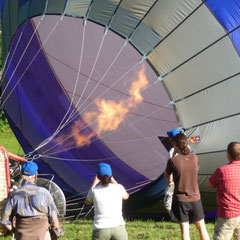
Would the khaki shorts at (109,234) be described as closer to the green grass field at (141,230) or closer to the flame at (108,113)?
the green grass field at (141,230)

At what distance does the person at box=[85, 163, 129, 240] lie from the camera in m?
3.81

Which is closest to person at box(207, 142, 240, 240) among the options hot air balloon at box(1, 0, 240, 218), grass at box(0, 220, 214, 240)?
grass at box(0, 220, 214, 240)

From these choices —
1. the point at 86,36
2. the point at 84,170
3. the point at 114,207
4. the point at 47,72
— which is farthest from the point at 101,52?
the point at 114,207

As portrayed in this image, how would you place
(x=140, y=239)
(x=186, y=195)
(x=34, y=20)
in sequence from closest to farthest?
(x=186, y=195), (x=140, y=239), (x=34, y=20)

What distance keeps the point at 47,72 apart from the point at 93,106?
98cm

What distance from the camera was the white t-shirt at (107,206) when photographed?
151 inches

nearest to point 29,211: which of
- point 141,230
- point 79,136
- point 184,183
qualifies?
point 184,183

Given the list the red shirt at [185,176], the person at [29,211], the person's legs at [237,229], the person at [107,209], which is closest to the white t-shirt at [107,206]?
the person at [107,209]

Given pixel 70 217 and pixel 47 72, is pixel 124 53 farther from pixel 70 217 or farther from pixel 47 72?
pixel 70 217

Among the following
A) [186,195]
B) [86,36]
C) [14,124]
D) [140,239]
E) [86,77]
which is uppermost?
[86,36]

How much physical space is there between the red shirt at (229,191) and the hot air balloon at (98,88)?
6.87 feet

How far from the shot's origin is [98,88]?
8.25m

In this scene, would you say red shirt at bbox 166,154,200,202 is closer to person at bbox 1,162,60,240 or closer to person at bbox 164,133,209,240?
person at bbox 164,133,209,240

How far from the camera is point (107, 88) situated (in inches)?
323
